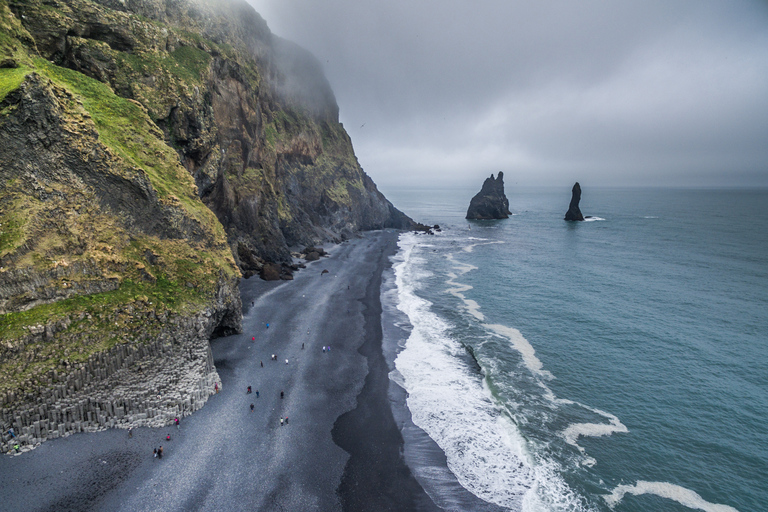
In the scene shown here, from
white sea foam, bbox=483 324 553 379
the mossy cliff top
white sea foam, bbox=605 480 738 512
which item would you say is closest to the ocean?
white sea foam, bbox=605 480 738 512

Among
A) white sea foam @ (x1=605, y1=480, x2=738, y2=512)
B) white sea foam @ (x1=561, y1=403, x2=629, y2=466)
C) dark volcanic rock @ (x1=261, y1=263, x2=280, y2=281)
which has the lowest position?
white sea foam @ (x1=605, y1=480, x2=738, y2=512)

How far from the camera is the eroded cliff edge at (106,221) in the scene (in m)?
23.2

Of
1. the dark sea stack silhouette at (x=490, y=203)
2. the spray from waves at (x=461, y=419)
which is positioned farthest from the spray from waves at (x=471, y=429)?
the dark sea stack silhouette at (x=490, y=203)

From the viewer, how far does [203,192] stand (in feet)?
159

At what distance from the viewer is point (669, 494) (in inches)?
835

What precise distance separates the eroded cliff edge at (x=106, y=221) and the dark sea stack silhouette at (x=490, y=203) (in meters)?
134

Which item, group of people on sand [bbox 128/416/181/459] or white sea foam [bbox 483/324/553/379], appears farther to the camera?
white sea foam [bbox 483/324/553/379]

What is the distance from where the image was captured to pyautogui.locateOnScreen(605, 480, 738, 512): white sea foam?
20.3 meters

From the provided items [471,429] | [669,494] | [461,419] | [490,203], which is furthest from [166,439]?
[490,203]

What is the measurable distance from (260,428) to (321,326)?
17692 mm

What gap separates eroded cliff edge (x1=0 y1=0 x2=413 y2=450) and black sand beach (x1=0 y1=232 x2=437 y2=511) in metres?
2.06

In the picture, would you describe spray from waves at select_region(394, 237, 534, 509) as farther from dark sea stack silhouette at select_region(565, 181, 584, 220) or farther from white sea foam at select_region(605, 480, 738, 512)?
dark sea stack silhouette at select_region(565, 181, 584, 220)

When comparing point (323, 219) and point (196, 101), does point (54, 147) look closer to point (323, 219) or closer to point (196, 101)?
point (196, 101)

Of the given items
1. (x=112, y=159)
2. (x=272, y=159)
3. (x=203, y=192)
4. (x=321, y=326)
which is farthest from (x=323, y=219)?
(x=112, y=159)
